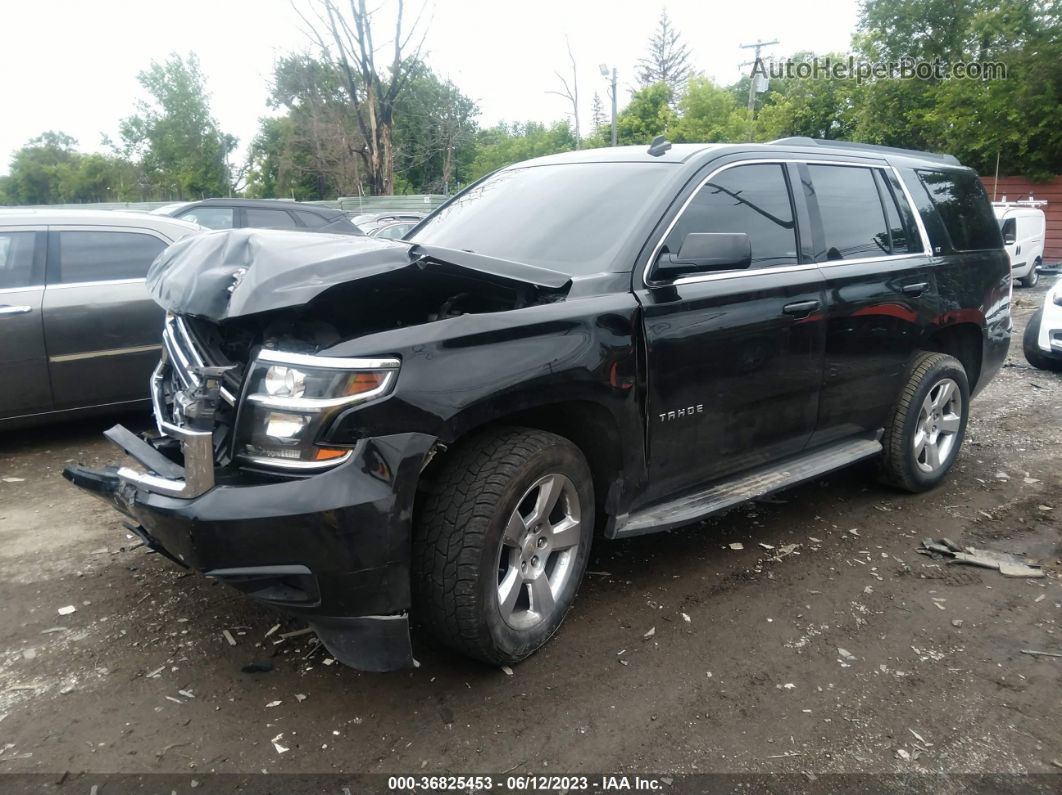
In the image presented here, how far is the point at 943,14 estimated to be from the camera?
2777cm

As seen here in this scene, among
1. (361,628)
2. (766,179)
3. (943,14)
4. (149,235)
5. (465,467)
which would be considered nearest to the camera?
(361,628)

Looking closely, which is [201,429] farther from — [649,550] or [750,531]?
→ [750,531]

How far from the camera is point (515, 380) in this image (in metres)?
2.75

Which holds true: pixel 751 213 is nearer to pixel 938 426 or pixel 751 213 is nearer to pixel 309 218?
pixel 938 426

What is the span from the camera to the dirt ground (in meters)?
2.55

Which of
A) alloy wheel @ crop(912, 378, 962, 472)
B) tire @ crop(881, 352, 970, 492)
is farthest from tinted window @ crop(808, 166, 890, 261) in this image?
Answer: alloy wheel @ crop(912, 378, 962, 472)

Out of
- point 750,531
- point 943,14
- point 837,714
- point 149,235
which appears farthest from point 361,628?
point 943,14

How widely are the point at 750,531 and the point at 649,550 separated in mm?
653

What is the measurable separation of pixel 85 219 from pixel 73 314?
729 millimetres

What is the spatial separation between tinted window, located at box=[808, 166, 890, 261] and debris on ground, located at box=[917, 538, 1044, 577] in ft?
5.18

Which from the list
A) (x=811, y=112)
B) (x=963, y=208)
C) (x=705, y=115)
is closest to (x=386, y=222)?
(x=963, y=208)

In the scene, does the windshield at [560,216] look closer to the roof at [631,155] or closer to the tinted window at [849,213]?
the roof at [631,155]

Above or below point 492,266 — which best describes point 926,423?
below

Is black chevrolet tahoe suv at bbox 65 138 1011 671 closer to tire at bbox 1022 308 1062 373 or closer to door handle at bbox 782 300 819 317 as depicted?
door handle at bbox 782 300 819 317
